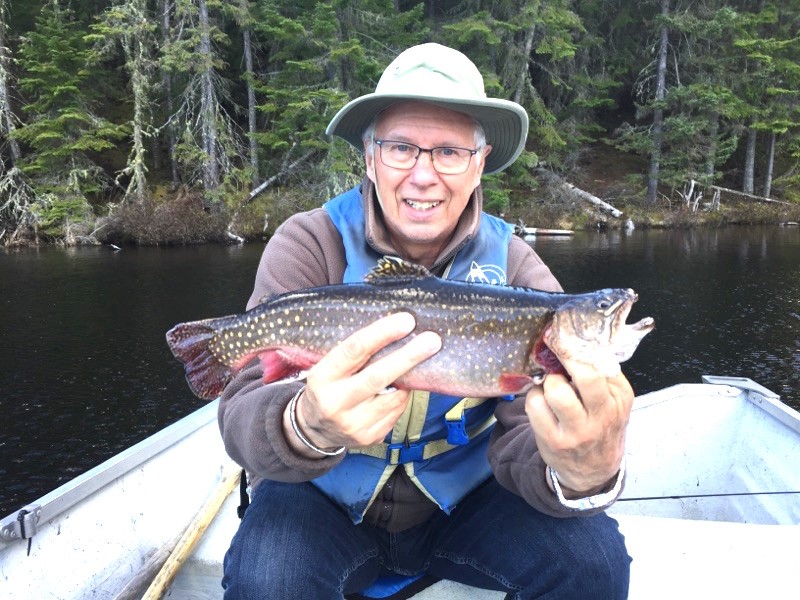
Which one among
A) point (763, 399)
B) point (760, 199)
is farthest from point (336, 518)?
point (760, 199)

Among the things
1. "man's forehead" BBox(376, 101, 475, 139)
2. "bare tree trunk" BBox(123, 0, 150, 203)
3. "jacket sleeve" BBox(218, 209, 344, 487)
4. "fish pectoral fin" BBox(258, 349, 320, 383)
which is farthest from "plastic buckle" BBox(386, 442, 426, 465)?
"bare tree trunk" BBox(123, 0, 150, 203)

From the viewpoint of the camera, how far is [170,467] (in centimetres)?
426

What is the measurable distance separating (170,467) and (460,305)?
2.77 meters

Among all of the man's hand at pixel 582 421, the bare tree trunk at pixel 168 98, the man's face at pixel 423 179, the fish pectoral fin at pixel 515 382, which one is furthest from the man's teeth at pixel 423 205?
the bare tree trunk at pixel 168 98

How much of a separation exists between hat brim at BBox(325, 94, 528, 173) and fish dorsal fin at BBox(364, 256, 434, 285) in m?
0.83

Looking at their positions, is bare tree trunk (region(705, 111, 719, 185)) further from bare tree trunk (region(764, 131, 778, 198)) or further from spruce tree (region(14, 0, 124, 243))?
spruce tree (region(14, 0, 124, 243))

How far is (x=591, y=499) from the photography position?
2.52 m

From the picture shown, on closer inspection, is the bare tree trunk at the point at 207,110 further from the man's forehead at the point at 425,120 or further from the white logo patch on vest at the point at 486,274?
the white logo patch on vest at the point at 486,274

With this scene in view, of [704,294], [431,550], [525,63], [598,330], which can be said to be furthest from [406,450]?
[525,63]

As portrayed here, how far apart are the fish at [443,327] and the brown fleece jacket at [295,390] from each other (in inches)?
7.7

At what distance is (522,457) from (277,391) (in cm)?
113

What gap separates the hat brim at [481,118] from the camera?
2994 millimetres

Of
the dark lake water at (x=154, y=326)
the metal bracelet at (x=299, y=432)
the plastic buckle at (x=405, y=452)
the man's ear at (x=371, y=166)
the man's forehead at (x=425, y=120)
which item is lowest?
the dark lake water at (x=154, y=326)

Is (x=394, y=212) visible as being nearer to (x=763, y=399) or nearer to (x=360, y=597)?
(x=360, y=597)
